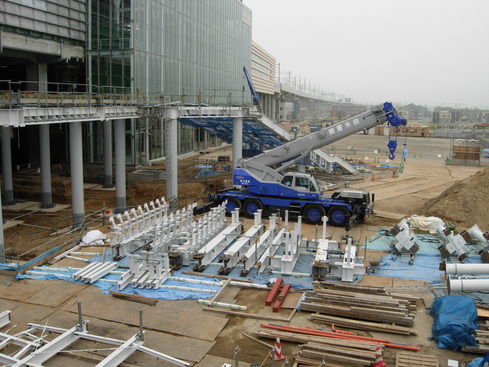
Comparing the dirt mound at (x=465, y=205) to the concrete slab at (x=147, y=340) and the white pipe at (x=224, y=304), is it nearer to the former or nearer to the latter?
the white pipe at (x=224, y=304)

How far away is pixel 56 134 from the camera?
133 ft

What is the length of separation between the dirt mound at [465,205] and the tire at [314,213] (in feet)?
19.9

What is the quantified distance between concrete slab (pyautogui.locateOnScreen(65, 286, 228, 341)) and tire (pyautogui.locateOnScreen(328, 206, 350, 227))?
10913 mm

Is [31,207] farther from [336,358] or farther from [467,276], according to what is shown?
[467,276]

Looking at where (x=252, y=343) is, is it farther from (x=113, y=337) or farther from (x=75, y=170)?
A: (x=75, y=170)

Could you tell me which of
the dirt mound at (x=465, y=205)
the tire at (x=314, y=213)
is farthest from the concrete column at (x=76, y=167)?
the dirt mound at (x=465, y=205)

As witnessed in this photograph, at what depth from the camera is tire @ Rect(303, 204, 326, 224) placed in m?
22.8

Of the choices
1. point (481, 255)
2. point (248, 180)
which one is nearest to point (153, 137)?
point (248, 180)

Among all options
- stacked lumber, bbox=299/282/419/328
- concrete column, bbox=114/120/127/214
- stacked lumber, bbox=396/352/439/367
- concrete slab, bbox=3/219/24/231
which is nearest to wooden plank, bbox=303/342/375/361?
stacked lumber, bbox=396/352/439/367

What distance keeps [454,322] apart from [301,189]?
40.3 feet

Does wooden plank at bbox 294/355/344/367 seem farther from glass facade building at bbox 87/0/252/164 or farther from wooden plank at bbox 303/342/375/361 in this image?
glass facade building at bbox 87/0/252/164

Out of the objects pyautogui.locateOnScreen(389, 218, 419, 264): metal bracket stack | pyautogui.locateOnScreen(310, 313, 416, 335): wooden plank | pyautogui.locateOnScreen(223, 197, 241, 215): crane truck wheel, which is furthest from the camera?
pyautogui.locateOnScreen(223, 197, 241, 215): crane truck wheel

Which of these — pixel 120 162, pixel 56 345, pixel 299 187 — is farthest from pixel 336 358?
pixel 120 162

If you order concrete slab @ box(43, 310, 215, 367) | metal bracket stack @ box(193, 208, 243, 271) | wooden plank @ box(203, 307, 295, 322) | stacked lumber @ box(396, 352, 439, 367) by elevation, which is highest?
metal bracket stack @ box(193, 208, 243, 271)
